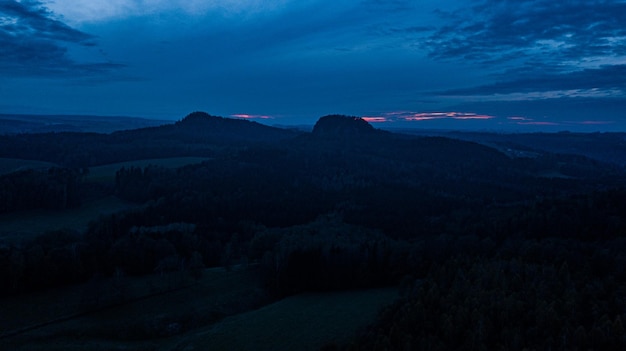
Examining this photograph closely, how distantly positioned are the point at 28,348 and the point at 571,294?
176 ft

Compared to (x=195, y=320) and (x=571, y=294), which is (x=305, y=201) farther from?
(x=571, y=294)

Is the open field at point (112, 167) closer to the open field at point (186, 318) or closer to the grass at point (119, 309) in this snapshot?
the grass at point (119, 309)

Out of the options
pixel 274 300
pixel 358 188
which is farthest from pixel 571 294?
pixel 358 188

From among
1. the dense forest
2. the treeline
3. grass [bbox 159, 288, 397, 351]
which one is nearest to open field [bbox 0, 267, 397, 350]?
grass [bbox 159, 288, 397, 351]

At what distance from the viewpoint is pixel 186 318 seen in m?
51.7

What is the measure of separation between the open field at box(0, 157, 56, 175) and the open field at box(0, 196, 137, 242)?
5605cm

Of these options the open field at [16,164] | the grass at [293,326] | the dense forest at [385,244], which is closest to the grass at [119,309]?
the dense forest at [385,244]

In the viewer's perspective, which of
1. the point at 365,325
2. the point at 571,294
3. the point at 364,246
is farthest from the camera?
the point at 364,246

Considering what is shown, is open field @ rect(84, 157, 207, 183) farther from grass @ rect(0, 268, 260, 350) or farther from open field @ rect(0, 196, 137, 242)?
grass @ rect(0, 268, 260, 350)

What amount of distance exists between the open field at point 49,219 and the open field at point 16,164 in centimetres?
5605

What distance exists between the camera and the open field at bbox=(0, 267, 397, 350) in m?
43.6

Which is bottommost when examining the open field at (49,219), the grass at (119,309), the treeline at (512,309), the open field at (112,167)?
the grass at (119,309)

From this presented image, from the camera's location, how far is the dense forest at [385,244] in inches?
1451

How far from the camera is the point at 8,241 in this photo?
276 ft
